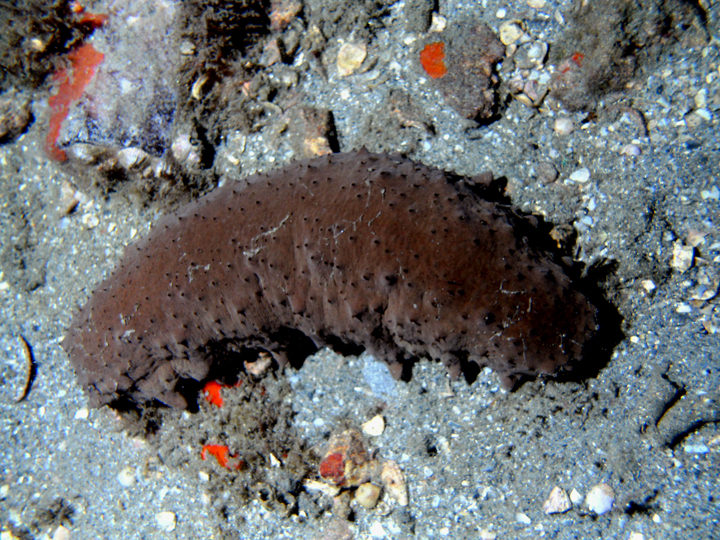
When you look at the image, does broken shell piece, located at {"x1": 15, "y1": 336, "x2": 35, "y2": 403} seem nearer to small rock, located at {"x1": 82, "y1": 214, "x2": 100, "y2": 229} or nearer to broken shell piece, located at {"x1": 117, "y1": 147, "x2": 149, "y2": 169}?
small rock, located at {"x1": 82, "y1": 214, "x2": 100, "y2": 229}

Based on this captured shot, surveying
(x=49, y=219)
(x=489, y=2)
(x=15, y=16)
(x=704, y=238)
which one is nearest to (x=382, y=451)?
(x=704, y=238)

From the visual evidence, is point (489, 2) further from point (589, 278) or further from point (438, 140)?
point (589, 278)

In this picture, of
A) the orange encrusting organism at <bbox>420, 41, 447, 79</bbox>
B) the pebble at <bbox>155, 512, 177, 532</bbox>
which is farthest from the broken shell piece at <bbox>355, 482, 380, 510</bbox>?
the orange encrusting organism at <bbox>420, 41, 447, 79</bbox>

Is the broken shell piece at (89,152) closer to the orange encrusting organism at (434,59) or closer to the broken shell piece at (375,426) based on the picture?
the orange encrusting organism at (434,59)

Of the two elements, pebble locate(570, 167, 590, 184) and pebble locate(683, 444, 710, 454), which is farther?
pebble locate(570, 167, 590, 184)

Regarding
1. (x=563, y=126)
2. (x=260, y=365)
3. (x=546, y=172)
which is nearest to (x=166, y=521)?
(x=260, y=365)

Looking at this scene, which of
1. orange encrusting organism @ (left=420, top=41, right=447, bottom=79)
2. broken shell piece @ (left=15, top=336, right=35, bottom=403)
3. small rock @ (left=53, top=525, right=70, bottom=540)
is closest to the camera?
orange encrusting organism @ (left=420, top=41, right=447, bottom=79)
